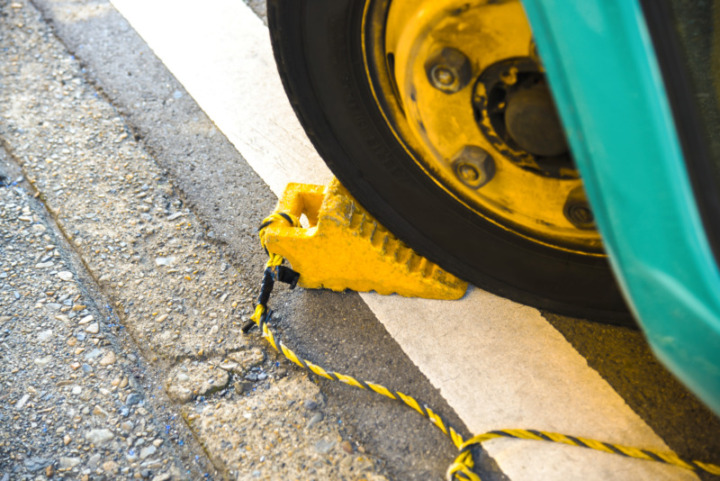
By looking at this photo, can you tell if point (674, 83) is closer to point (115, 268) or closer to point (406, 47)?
point (406, 47)

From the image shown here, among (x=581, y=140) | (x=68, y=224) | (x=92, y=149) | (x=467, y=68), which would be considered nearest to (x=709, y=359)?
(x=581, y=140)

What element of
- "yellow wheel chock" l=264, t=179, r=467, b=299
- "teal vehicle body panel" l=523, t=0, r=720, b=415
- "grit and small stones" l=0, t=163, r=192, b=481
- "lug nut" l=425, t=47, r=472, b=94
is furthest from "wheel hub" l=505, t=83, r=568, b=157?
"grit and small stones" l=0, t=163, r=192, b=481

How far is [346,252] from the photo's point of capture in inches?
68.2

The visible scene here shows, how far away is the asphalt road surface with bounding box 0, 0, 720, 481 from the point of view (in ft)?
5.05

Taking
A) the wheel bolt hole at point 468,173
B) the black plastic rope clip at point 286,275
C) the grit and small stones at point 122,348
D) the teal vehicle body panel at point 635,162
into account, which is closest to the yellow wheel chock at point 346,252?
the black plastic rope clip at point 286,275

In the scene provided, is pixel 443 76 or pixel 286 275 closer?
pixel 443 76

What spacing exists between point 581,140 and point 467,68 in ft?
1.35

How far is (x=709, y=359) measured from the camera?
3.19 feet

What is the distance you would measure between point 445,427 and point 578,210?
24.4 inches

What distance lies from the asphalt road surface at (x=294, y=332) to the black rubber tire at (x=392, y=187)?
0.17 m

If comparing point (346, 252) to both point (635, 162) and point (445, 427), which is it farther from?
point (635, 162)

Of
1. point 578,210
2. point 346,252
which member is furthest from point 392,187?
point 578,210

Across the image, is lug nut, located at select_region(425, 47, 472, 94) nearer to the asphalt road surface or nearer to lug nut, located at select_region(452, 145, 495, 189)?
lug nut, located at select_region(452, 145, 495, 189)

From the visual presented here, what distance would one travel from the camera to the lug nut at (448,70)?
1.28 m
